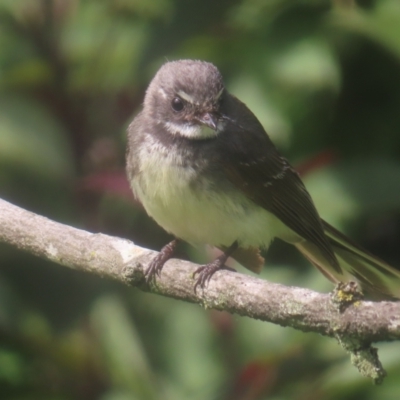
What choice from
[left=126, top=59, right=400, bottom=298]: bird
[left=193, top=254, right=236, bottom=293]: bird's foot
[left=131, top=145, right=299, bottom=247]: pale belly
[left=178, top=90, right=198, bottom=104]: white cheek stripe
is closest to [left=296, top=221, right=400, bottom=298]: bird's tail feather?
[left=126, top=59, right=400, bottom=298]: bird

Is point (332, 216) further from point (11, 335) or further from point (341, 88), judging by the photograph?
point (11, 335)

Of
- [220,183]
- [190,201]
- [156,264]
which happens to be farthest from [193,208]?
[156,264]

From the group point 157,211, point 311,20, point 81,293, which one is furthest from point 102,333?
point 311,20

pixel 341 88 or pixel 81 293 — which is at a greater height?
pixel 341 88

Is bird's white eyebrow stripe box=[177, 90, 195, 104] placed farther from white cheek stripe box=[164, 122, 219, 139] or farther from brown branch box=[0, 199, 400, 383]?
brown branch box=[0, 199, 400, 383]

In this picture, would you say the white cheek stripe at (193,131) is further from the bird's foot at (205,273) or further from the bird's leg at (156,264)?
the bird's foot at (205,273)

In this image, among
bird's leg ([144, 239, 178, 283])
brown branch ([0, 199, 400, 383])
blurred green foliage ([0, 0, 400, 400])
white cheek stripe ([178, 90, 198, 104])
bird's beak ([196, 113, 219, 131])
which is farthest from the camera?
white cheek stripe ([178, 90, 198, 104])

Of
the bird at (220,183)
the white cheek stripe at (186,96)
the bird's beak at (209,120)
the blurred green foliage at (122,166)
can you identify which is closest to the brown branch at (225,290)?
the bird at (220,183)
